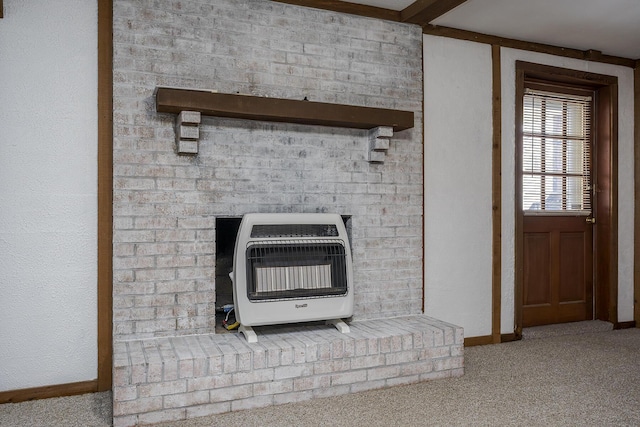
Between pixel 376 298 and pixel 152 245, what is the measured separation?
138 cm

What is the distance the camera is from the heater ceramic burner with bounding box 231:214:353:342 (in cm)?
269

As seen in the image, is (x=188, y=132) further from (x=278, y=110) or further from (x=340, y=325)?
(x=340, y=325)

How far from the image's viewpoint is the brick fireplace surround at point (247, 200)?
2490mm

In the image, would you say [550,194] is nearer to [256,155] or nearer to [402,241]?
[402,241]

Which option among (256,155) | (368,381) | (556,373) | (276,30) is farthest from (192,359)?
(556,373)

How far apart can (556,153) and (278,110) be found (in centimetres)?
249

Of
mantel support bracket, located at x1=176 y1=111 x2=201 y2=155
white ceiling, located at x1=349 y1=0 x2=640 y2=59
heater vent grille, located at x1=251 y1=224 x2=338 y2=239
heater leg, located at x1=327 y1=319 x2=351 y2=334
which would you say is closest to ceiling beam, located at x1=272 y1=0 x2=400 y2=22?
white ceiling, located at x1=349 y1=0 x2=640 y2=59

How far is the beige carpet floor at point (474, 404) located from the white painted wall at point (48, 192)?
26 centimetres

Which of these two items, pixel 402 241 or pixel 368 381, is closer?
pixel 368 381

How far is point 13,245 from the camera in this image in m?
2.56

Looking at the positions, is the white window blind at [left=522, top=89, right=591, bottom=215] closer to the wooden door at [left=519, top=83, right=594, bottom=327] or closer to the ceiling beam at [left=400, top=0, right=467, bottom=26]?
the wooden door at [left=519, top=83, right=594, bottom=327]

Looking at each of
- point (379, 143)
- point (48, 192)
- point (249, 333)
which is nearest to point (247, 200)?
point (249, 333)

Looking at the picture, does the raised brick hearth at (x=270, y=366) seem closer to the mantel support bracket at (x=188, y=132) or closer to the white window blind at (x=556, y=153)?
the mantel support bracket at (x=188, y=132)

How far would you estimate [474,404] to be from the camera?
2.52 metres
